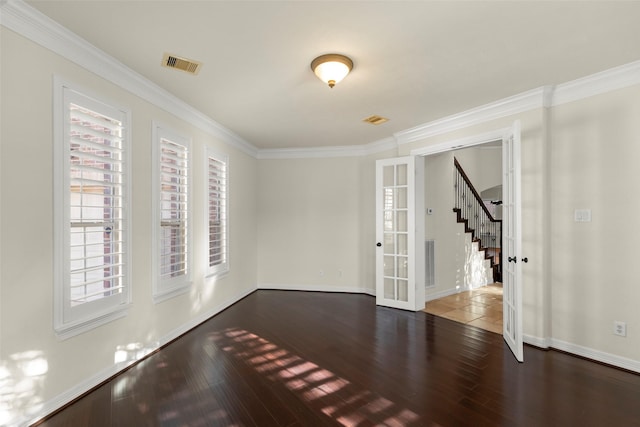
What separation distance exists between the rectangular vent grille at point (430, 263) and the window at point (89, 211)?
4274 mm

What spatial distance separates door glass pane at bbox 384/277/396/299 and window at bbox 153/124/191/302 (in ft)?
9.52

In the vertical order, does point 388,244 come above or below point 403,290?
above

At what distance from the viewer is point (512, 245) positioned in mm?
3246

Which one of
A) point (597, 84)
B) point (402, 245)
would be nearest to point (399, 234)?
point (402, 245)

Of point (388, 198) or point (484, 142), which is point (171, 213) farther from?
point (484, 142)

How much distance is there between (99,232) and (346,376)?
2.41 metres

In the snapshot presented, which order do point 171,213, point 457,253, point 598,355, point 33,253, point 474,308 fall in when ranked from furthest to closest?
point 457,253
point 474,308
point 171,213
point 598,355
point 33,253

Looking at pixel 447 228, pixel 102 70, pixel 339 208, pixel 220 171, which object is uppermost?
pixel 102 70

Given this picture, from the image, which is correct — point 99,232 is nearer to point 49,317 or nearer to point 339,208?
point 49,317

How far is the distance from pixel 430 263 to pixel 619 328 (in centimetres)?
256

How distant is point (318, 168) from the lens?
19.4 feet

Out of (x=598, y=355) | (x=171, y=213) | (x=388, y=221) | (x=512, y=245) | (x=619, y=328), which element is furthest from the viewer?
(x=388, y=221)

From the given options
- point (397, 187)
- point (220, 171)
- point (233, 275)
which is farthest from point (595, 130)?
point (233, 275)

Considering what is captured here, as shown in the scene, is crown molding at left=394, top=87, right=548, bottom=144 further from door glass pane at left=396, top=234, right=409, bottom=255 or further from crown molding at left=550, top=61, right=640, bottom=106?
door glass pane at left=396, top=234, right=409, bottom=255
